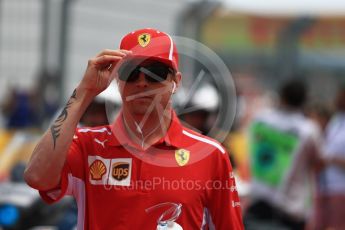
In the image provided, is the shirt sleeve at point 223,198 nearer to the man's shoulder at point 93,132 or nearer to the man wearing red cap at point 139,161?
the man wearing red cap at point 139,161

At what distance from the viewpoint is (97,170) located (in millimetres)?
3799

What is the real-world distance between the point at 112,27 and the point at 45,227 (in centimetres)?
530

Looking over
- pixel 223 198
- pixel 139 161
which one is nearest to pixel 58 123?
pixel 139 161

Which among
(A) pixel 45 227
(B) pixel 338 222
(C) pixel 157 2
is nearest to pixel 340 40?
(C) pixel 157 2

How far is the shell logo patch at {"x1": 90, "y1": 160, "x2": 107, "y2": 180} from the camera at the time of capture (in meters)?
3.79

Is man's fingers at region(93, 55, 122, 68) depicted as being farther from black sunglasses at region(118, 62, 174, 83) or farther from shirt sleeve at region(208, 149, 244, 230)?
shirt sleeve at region(208, 149, 244, 230)

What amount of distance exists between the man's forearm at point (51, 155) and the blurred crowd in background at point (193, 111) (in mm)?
843

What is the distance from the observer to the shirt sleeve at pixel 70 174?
3738 millimetres

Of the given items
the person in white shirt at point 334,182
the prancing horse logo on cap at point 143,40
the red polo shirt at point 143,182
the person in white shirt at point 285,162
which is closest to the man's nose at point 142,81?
the prancing horse logo on cap at point 143,40

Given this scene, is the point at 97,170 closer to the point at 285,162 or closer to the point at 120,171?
the point at 120,171

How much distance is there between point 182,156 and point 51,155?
0.54 meters

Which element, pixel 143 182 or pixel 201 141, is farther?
pixel 201 141

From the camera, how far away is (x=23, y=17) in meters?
11.9

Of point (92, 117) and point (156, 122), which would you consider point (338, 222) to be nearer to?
point (92, 117)
